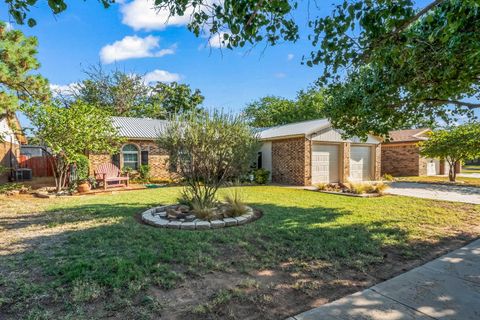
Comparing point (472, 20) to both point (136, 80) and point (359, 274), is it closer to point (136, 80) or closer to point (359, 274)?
point (359, 274)

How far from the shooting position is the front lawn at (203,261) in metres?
2.68

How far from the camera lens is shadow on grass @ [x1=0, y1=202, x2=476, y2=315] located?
3.08 m

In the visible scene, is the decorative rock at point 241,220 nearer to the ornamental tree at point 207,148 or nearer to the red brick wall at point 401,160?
the ornamental tree at point 207,148

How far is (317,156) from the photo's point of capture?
14.1 metres

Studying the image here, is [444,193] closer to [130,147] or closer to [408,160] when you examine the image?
[408,160]

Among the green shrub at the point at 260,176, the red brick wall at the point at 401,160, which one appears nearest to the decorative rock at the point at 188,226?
the green shrub at the point at 260,176

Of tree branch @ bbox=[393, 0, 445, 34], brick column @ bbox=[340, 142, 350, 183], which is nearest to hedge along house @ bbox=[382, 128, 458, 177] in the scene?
brick column @ bbox=[340, 142, 350, 183]

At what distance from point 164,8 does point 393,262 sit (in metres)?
4.69

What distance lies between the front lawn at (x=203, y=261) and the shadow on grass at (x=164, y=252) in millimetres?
16

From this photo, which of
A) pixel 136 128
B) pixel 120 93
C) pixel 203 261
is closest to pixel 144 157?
pixel 136 128

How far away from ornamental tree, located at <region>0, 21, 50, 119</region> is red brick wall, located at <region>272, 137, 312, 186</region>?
38.5 ft

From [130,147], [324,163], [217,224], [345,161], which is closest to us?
[217,224]

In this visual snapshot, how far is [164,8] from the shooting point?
313cm

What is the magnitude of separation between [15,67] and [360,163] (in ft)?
59.2
